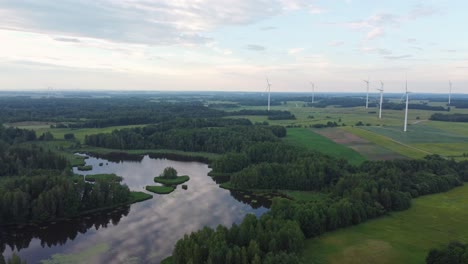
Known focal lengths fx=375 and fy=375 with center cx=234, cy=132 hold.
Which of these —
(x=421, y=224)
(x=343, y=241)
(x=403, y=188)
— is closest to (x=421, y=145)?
(x=403, y=188)

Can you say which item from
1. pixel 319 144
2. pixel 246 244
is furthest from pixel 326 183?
pixel 319 144

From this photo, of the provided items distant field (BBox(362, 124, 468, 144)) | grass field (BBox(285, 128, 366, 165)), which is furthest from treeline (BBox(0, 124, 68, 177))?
distant field (BBox(362, 124, 468, 144))

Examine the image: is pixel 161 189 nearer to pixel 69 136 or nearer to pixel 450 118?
pixel 69 136

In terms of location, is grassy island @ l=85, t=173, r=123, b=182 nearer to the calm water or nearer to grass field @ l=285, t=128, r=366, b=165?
the calm water

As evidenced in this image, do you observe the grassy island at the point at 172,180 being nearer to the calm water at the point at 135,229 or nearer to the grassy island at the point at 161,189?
the grassy island at the point at 161,189

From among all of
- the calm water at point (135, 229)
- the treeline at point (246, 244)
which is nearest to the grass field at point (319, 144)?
the calm water at point (135, 229)

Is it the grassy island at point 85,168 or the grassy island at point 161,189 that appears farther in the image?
the grassy island at point 85,168
